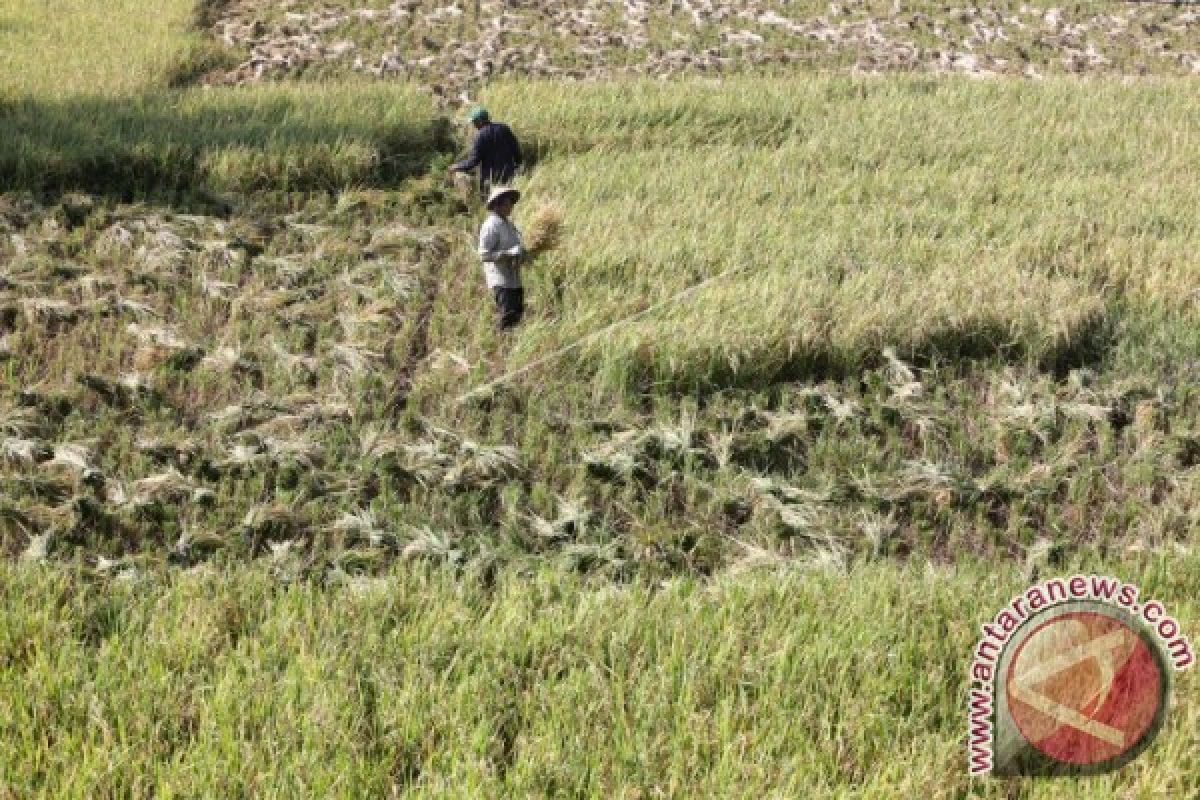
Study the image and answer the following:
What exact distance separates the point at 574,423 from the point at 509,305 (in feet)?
3.57

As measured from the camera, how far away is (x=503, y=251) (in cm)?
571

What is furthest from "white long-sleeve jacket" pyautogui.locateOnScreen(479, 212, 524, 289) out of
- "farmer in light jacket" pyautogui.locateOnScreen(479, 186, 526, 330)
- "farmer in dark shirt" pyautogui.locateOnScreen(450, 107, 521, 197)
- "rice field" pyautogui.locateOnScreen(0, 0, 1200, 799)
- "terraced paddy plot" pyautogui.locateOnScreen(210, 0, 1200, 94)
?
"terraced paddy plot" pyautogui.locateOnScreen(210, 0, 1200, 94)

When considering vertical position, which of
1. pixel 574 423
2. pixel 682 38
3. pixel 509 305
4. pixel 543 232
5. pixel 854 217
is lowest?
pixel 574 423

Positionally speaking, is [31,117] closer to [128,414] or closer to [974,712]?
[128,414]

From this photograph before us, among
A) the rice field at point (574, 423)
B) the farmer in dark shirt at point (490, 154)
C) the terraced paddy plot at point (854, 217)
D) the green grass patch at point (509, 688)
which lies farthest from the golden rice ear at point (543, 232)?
the green grass patch at point (509, 688)

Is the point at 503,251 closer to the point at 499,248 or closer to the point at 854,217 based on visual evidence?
the point at 499,248

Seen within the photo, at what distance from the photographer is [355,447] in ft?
16.3

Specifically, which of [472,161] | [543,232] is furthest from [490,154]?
[543,232]

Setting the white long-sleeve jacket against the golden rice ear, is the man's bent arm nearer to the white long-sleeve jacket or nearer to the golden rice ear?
the golden rice ear

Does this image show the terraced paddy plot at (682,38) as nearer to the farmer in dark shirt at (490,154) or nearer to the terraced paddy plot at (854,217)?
the terraced paddy plot at (854,217)

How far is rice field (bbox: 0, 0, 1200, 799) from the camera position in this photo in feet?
10.1

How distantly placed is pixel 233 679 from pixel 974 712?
2.02 meters

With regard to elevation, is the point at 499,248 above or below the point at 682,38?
below

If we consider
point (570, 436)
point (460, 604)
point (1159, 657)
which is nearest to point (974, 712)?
point (1159, 657)
